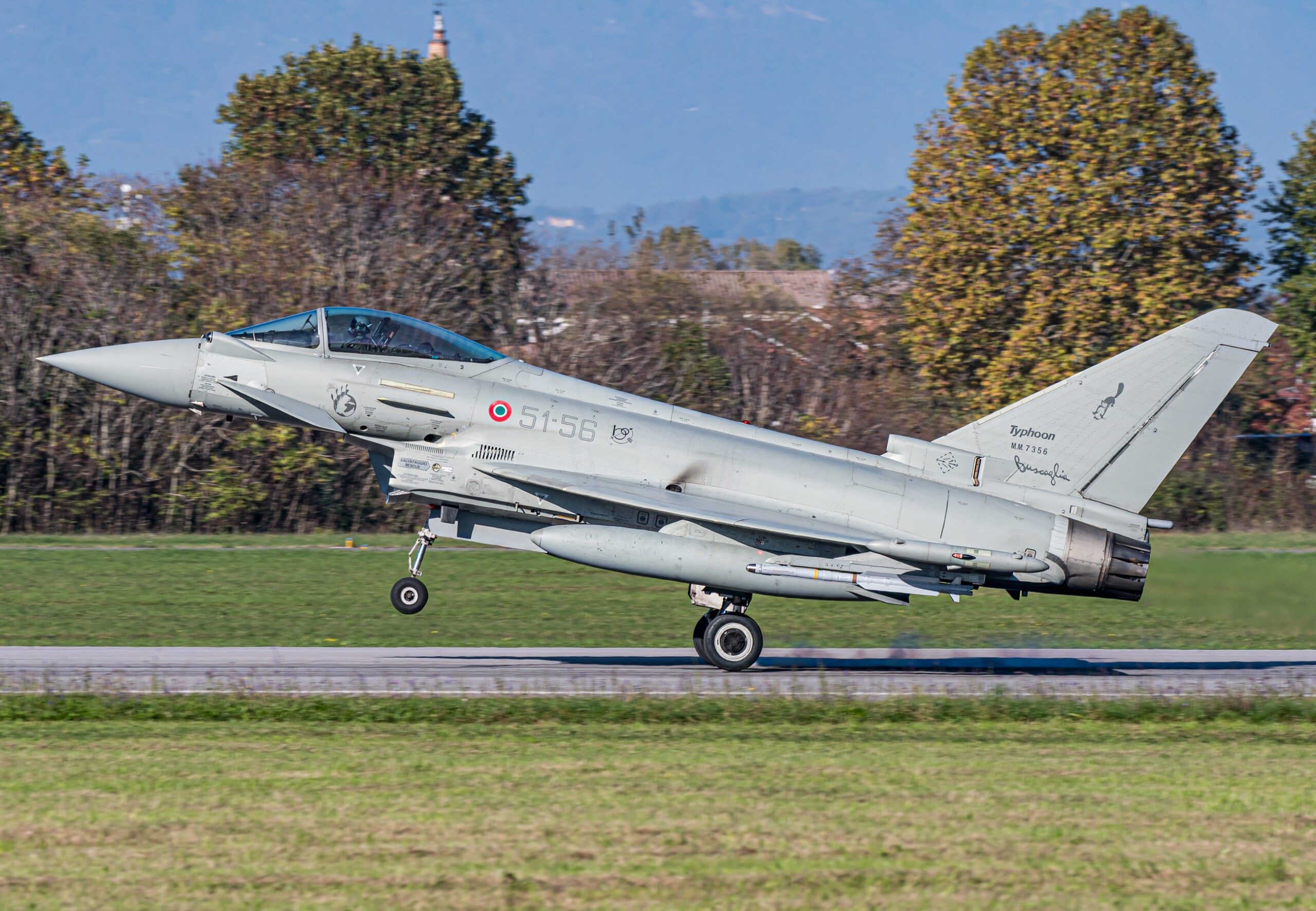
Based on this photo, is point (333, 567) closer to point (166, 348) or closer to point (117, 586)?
point (117, 586)

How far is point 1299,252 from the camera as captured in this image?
40.4m

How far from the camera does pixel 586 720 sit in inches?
503

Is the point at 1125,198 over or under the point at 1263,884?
over

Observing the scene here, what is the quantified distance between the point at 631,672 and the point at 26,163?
1542 inches

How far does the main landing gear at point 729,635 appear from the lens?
52.1 feet

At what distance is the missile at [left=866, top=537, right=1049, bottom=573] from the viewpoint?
14930mm

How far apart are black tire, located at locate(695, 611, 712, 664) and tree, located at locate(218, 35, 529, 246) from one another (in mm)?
34530

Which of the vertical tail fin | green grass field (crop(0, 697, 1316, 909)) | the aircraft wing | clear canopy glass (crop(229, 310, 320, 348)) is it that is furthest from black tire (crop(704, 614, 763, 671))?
clear canopy glass (crop(229, 310, 320, 348))

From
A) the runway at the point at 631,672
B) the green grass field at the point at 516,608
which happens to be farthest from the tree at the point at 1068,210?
the runway at the point at 631,672

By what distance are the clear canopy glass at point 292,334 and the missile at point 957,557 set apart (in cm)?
698

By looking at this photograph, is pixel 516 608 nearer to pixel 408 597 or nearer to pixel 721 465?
pixel 408 597

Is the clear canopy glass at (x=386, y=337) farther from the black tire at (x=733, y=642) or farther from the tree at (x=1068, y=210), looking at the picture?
the tree at (x=1068, y=210)

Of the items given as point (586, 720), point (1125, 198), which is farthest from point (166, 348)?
point (1125, 198)

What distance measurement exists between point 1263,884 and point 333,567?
814 inches
